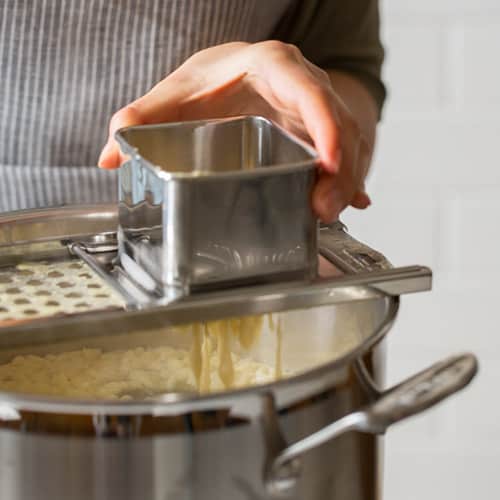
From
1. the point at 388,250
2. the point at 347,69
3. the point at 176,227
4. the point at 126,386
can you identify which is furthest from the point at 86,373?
the point at 388,250

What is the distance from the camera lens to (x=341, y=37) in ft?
3.23

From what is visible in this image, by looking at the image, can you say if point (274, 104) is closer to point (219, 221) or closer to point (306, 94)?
point (306, 94)

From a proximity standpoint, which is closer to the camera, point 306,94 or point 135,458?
point 135,458

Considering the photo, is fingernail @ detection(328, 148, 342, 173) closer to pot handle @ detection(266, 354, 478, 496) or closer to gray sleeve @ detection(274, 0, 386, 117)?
pot handle @ detection(266, 354, 478, 496)

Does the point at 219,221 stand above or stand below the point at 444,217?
above

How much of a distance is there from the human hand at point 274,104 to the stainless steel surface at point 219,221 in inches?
0.7

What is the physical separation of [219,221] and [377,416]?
5.3 inches

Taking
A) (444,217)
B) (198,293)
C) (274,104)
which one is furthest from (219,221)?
(444,217)

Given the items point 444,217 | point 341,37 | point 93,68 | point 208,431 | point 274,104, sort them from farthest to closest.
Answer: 1. point 444,217
2. point 341,37
3. point 93,68
4. point 274,104
5. point 208,431

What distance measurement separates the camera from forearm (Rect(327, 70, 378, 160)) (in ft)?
3.01

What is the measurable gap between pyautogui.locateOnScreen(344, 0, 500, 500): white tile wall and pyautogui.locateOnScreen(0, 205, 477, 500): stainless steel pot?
84 centimetres

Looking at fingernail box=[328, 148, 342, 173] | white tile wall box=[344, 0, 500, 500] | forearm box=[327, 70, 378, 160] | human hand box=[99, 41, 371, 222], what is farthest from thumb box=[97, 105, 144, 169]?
white tile wall box=[344, 0, 500, 500]

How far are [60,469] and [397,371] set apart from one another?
101 centimetres

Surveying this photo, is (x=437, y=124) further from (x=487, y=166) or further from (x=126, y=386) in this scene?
(x=126, y=386)
